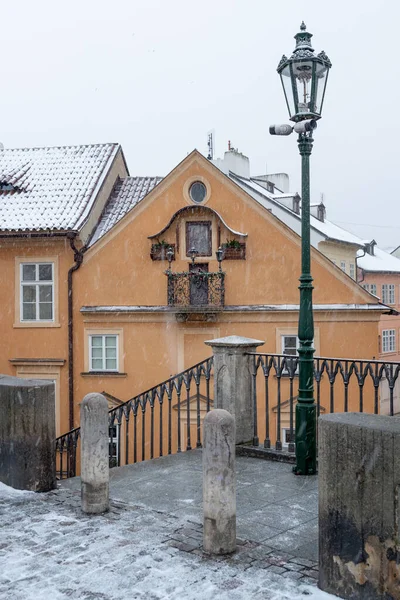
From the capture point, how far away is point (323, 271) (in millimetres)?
19859

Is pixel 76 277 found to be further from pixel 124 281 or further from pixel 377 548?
pixel 377 548

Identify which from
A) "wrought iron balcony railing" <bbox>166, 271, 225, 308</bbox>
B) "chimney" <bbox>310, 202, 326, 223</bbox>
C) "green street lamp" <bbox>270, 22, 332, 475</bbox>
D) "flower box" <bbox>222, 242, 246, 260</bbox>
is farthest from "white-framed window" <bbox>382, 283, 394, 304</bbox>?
"green street lamp" <bbox>270, 22, 332, 475</bbox>

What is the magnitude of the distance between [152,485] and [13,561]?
2307 millimetres

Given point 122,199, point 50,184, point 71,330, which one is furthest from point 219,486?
point 122,199

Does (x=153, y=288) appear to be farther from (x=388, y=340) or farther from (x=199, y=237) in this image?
(x=388, y=340)

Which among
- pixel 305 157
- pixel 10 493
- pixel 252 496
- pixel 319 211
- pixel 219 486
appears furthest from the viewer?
pixel 319 211

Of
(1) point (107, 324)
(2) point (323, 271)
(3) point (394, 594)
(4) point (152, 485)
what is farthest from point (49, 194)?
(3) point (394, 594)

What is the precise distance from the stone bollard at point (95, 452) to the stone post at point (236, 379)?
246cm

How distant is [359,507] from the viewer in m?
4.46

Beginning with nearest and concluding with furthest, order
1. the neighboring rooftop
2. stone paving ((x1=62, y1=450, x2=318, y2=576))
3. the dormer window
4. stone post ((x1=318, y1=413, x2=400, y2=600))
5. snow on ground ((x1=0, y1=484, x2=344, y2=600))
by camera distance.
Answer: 1. stone post ((x1=318, y1=413, x2=400, y2=600))
2. snow on ground ((x1=0, y1=484, x2=344, y2=600))
3. stone paving ((x1=62, y1=450, x2=318, y2=576))
4. the dormer window
5. the neighboring rooftop

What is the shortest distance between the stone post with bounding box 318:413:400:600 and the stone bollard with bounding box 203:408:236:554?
2.92 ft

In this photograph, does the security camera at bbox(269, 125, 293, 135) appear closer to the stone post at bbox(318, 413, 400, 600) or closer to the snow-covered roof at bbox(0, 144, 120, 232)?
the stone post at bbox(318, 413, 400, 600)

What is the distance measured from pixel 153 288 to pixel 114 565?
1618 centimetres

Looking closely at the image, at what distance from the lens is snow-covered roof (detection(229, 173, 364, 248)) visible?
100.0 feet
